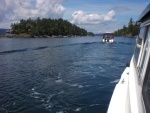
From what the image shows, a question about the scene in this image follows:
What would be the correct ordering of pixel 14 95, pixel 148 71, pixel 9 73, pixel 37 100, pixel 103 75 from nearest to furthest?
1. pixel 148 71
2. pixel 37 100
3. pixel 14 95
4. pixel 103 75
5. pixel 9 73

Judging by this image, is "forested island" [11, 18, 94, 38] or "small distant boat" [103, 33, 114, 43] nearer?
"small distant boat" [103, 33, 114, 43]

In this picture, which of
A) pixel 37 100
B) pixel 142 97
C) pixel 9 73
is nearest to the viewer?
pixel 142 97

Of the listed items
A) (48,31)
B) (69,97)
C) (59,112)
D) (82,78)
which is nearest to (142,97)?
(59,112)

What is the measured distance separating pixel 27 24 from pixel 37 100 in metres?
170

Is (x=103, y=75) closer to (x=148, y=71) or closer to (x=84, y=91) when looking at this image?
(x=84, y=91)

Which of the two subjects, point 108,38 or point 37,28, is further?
point 37,28

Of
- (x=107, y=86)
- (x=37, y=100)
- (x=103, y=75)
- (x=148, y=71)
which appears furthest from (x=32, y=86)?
(x=148, y=71)

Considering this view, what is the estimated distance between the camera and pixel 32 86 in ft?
53.9

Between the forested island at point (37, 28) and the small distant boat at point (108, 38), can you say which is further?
the forested island at point (37, 28)

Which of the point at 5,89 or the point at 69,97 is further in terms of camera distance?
the point at 5,89

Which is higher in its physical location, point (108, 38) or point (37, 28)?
point (108, 38)

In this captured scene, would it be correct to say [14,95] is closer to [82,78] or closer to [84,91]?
[84,91]

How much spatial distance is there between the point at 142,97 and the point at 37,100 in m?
10.1

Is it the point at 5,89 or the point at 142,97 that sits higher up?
the point at 142,97
